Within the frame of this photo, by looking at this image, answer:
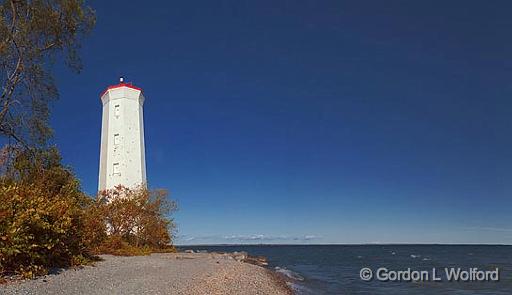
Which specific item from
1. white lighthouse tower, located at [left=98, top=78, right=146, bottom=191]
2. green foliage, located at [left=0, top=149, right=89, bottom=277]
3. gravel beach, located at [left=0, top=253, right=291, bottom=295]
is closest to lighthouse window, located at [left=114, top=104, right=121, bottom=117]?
white lighthouse tower, located at [left=98, top=78, right=146, bottom=191]

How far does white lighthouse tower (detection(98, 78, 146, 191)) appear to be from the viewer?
35.9 m

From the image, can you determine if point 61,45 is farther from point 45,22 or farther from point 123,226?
point 123,226

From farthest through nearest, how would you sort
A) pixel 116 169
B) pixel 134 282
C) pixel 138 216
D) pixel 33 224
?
1. pixel 116 169
2. pixel 138 216
3. pixel 134 282
4. pixel 33 224

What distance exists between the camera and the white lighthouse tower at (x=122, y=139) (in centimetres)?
3588

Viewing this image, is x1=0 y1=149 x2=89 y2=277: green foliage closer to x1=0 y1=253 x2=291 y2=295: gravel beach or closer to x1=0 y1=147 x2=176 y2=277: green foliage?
x1=0 y1=147 x2=176 y2=277: green foliage

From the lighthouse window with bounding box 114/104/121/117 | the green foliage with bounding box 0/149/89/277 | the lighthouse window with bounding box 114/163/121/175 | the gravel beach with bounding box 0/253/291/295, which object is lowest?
the gravel beach with bounding box 0/253/291/295

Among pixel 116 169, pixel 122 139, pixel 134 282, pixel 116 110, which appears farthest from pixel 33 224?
pixel 116 110

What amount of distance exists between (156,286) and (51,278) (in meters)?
3.07

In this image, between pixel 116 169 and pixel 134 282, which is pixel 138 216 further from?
pixel 134 282

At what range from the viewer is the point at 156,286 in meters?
14.0

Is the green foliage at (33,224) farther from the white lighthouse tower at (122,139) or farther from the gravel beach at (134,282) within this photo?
the white lighthouse tower at (122,139)

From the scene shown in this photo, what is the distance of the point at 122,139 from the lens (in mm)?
36812

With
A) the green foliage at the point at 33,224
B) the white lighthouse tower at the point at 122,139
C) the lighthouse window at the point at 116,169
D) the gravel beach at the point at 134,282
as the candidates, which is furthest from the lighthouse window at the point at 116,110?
the gravel beach at the point at 134,282

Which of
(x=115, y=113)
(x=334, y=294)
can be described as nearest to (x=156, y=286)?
(x=334, y=294)
